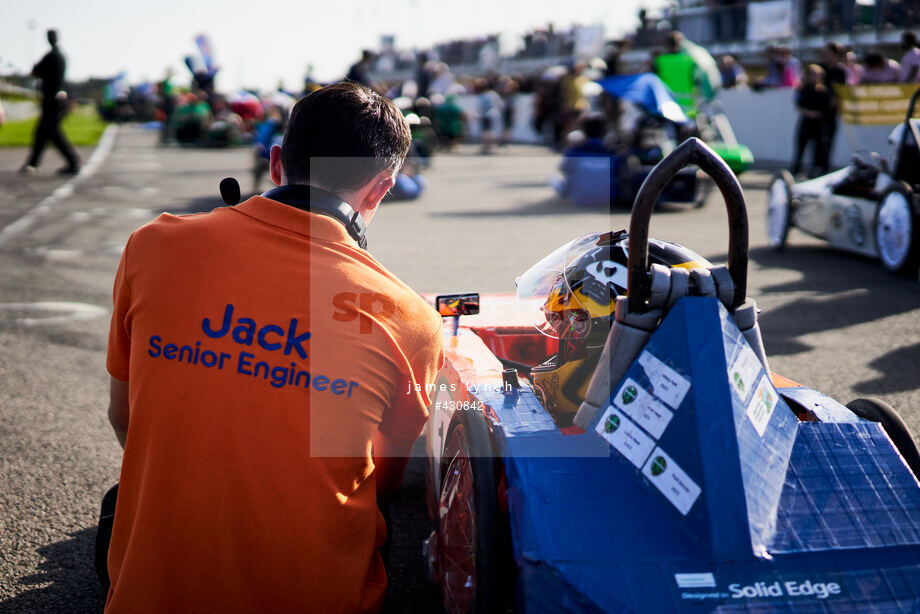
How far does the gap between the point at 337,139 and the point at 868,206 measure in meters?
6.26

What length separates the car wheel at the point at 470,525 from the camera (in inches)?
73.6

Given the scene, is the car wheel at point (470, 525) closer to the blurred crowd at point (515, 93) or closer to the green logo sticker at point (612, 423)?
the green logo sticker at point (612, 423)

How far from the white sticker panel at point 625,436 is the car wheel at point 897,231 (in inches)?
210

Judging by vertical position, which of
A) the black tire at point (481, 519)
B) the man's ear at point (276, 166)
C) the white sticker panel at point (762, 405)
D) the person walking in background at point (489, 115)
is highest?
the man's ear at point (276, 166)

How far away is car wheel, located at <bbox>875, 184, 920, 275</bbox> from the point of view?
6406mm

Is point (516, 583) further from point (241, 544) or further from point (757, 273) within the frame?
point (757, 273)

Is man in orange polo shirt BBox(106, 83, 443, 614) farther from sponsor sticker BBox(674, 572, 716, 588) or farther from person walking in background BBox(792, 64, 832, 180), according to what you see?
person walking in background BBox(792, 64, 832, 180)

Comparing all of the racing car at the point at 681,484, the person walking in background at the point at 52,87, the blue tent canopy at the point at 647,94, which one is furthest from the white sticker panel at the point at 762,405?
the person walking in background at the point at 52,87

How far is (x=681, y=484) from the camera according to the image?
1810mm

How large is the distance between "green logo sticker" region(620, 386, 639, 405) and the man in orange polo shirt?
505mm

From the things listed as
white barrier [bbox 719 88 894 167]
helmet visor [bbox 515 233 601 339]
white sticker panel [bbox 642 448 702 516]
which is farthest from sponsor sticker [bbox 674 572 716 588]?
white barrier [bbox 719 88 894 167]

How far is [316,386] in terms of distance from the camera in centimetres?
180

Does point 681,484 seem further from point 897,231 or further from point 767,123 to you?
point 767,123

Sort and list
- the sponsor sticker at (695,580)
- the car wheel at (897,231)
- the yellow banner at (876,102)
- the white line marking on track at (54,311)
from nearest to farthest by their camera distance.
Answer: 1. the sponsor sticker at (695,580)
2. the white line marking on track at (54,311)
3. the car wheel at (897,231)
4. the yellow banner at (876,102)
